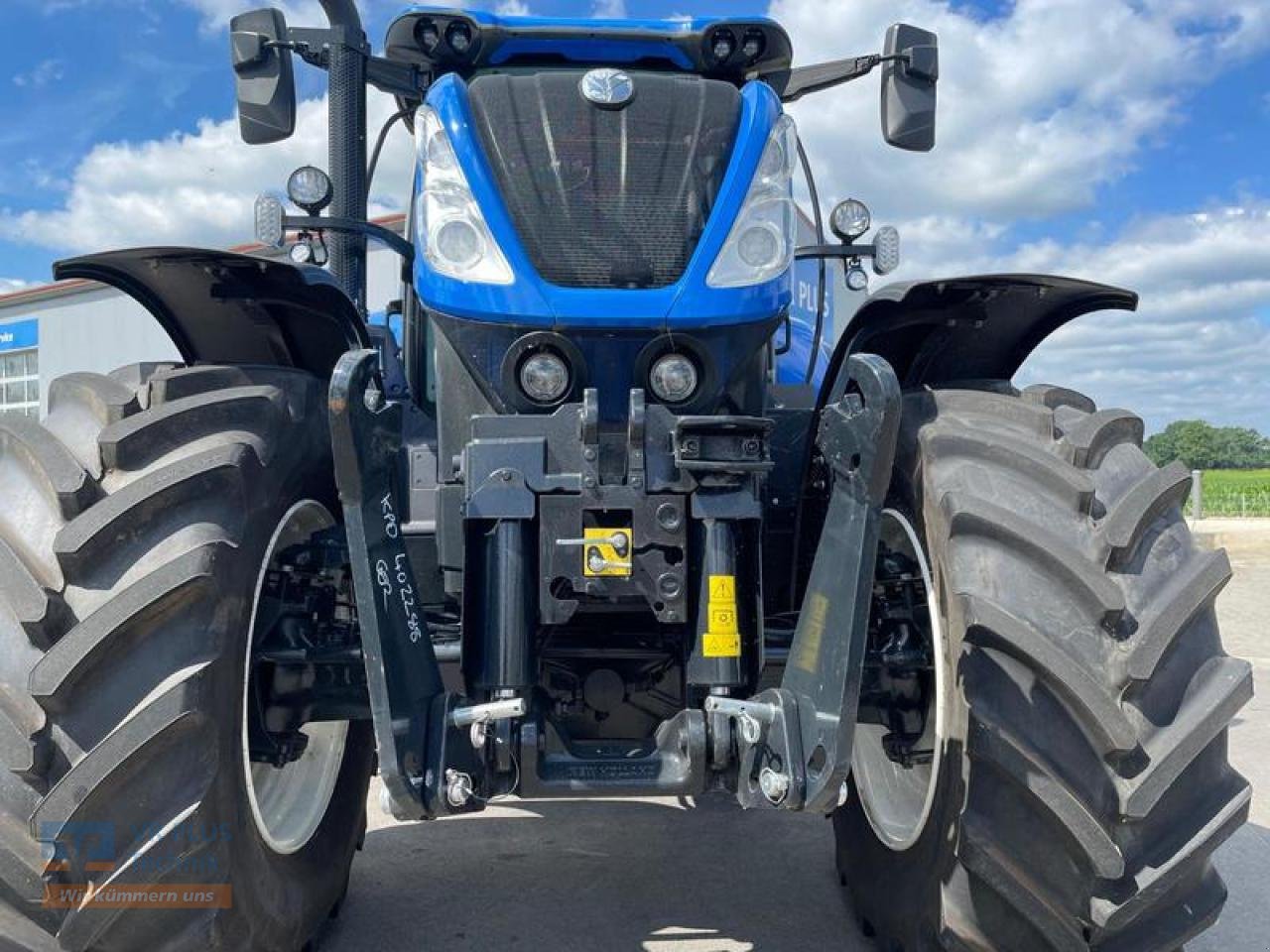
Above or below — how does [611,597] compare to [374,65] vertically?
below

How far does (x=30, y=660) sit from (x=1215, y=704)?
2.38 m

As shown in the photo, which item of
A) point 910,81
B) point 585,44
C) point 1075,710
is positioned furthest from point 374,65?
point 1075,710

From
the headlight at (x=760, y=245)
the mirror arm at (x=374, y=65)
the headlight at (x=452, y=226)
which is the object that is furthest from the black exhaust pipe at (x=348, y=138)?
the headlight at (x=760, y=245)

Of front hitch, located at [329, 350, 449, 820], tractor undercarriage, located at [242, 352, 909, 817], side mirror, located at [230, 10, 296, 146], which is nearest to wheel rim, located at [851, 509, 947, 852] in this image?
tractor undercarriage, located at [242, 352, 909, 817]

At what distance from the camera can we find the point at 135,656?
2.19 metres

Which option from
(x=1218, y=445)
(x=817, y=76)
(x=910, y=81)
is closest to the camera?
(x=910, y=81)

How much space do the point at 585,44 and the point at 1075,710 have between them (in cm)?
237

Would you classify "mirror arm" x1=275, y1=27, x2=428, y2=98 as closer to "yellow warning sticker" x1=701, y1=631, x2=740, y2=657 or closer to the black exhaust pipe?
the black exhaust pipe

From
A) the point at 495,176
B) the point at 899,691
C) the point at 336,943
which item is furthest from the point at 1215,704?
the point at 336,943

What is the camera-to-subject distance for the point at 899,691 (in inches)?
106

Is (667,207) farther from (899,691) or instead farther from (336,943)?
(336,943)

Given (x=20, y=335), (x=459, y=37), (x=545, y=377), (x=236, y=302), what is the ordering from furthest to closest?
(x=20, y=335), (x=459, y=37), (x=236, y=302), (x=545, y=377)

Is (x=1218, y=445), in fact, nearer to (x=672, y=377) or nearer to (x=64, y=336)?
(x=64, y=336)

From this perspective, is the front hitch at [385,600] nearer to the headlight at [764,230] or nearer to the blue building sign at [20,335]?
the headlight at [764,230]
